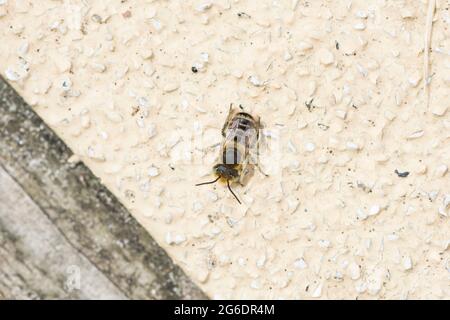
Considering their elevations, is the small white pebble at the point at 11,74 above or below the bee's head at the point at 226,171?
above

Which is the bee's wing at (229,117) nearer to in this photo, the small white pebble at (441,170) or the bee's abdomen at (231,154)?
the bee's abdomen at (231,154)

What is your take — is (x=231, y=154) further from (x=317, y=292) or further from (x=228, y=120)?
(x=317, y=292)

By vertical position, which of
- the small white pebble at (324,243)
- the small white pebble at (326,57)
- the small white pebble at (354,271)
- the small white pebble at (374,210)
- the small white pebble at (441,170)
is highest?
the small white pebble at (326,57)

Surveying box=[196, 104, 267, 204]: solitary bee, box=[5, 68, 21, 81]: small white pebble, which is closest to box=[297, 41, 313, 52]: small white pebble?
box=[196, 104, 267, 204]: solitary bee

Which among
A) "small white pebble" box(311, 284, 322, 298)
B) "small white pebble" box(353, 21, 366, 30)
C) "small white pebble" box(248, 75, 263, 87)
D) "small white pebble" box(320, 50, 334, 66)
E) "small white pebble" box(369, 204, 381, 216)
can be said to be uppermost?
"small white pebble" box(353, 21, 366, 30)

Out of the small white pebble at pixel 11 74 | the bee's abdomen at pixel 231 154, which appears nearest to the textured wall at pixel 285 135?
the bee's abdomen at pixel 231 154

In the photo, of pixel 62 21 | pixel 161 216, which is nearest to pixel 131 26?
pixel 62 21

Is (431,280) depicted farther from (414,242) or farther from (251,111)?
(251,111)

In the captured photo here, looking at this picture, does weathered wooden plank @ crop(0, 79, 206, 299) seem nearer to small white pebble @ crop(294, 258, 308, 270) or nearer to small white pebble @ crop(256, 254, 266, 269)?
small white pebble @ crop(256, 254, 266, 269)
